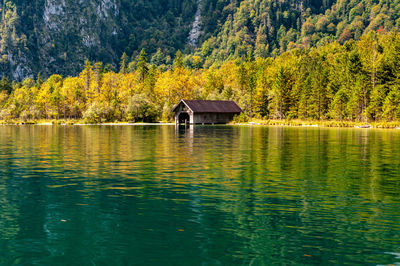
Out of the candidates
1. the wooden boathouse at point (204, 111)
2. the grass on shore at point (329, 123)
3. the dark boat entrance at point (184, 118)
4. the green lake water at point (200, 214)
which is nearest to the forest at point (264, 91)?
the grass on shore at point (329, 123)

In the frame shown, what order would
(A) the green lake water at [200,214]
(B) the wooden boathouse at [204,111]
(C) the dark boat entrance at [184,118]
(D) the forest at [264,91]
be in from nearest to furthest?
(A) the green lake water at [200,214]
(D) the forest at [264,91]
(B) the wooden boathouse at [204,111]
(C) the dark boat entrance at [184,118]

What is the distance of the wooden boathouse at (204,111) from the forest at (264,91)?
211 inches

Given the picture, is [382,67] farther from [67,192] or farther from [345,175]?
[67,192]

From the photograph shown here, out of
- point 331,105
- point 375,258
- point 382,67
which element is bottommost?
point 375,258

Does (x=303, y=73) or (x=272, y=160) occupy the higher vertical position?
(x=303, y=73)

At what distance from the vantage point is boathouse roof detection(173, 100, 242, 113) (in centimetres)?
11782

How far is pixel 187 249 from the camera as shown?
1069 cm

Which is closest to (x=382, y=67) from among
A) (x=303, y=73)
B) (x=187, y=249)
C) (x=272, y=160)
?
(x=303, y=73)

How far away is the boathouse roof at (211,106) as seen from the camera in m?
118

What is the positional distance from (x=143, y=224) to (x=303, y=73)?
114 metres

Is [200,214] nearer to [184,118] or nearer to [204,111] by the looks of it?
[204,111]

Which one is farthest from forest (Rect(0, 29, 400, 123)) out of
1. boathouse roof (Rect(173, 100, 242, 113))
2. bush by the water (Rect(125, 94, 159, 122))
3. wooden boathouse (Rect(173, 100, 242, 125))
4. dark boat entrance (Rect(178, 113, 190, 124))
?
dark boat entrance (Rect(178, 113, 190, 124))

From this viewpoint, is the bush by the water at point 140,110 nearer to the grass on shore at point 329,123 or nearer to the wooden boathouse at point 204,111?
the wooden boathouse at point 204,111

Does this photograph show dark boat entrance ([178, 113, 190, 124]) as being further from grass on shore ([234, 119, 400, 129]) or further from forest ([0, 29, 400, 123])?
grass on shore ([234, 119, 400, 129])
